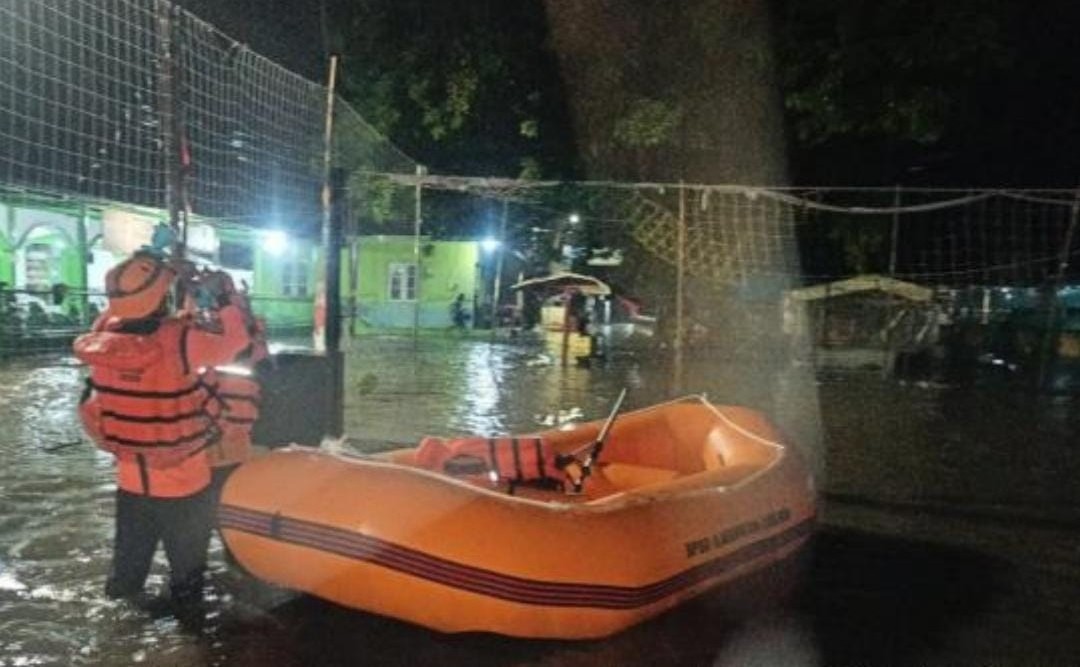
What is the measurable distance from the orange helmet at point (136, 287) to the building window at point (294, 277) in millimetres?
24317

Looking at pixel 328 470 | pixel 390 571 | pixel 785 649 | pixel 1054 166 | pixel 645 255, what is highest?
pixel 1054 166

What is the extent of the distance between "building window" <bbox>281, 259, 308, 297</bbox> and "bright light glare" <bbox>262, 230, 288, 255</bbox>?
0.63m

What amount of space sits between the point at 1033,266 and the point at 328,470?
18747 millimetres

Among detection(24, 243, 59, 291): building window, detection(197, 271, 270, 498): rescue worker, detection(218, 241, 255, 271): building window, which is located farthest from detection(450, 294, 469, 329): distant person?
detection(197, 271, 270, 498): rescue worker

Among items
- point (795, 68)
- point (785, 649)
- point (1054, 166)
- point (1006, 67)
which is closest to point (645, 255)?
point (795, 68)

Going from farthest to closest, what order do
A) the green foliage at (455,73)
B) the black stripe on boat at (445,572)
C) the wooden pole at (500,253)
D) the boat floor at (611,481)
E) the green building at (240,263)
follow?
1. the wooden pole at (500,253)
2. the green foliage at (455,73)
3. the green building at (240,263)
4. the boat floor at (611,481)
5. the black stripe on boat at (445,572)

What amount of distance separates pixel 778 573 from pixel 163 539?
3388 mm

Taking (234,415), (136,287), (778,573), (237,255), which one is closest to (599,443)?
(778,573)

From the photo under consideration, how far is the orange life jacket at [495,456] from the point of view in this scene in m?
6.21

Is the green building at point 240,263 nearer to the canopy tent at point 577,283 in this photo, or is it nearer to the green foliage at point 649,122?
the canopy tent at point 577,283

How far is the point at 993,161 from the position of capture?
21.6 metres

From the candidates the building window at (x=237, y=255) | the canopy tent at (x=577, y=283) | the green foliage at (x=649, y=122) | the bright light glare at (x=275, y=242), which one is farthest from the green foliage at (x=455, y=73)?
the building window at (x=237, y=255)

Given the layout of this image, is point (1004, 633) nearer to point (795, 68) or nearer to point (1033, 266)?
point (795, 68)

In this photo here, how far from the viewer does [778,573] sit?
635 centimetres
